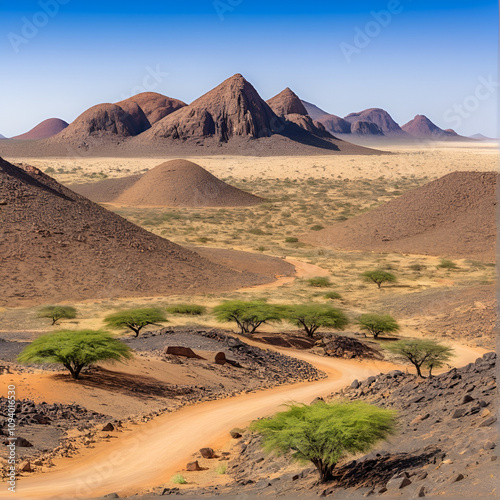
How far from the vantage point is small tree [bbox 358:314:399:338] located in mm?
30516

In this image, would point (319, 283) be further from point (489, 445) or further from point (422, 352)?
point (489, 445)

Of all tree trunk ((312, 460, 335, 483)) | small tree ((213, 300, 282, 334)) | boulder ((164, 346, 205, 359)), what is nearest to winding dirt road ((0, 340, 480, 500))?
boulder ((164, 346, 205, 359))

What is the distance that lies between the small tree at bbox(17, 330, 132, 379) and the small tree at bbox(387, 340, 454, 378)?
10.9 m

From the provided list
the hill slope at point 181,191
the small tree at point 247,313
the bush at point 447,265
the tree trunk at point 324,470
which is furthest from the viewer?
the hill slope at point 181,191

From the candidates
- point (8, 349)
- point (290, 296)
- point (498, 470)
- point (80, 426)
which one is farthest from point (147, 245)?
point (498, 470)

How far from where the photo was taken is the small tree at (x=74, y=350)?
18.6m

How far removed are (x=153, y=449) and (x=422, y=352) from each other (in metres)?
13.4

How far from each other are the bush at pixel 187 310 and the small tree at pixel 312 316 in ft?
17.1

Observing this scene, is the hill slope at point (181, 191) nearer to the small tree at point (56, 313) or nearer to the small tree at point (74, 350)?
the small tree at point (56, 313)

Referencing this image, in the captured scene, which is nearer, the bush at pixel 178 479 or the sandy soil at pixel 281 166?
the bush at pixel 178 479

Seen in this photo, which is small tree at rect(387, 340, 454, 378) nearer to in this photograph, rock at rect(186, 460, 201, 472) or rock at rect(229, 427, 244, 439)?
rock at rect(229, 427, 244, 439)

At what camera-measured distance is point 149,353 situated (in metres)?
23.1

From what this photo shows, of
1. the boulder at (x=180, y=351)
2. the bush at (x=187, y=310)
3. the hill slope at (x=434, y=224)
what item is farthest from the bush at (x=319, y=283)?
the boulder at (x=180, y=351)

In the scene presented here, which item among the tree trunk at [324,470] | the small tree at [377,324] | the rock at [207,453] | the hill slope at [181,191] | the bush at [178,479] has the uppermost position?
the hill slope at [181,191]
